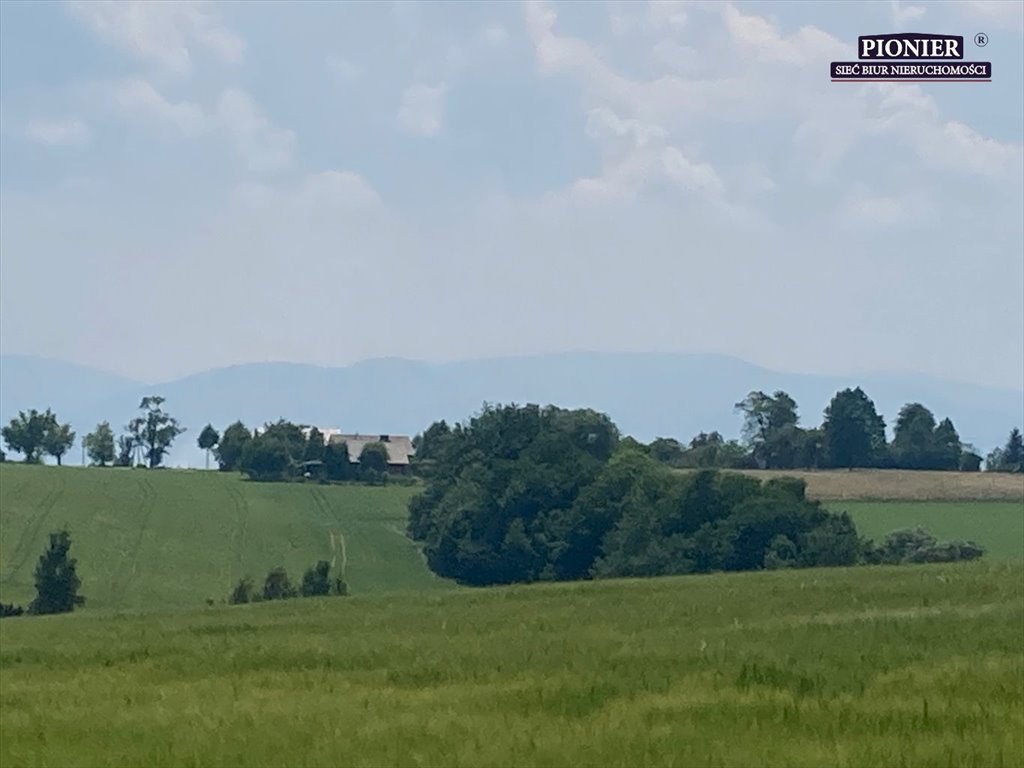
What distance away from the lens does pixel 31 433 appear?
500 feet

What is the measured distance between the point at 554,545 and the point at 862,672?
7513 centimetres

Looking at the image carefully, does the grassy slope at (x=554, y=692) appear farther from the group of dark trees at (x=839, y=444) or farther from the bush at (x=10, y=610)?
the group of dark trees at (x=839, y=444)

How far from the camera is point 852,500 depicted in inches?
3617

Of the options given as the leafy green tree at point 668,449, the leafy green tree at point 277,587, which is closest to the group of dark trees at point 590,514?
the leafy green tree at point 277,587

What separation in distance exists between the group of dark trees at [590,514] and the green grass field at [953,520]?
8.13ft

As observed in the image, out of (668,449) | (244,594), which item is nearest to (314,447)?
(668,449)

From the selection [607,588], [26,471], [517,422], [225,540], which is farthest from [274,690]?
[26,471]

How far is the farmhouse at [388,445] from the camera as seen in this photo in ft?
447

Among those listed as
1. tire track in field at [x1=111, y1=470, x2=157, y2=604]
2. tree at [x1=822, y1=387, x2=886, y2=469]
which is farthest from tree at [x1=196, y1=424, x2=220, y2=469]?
tree at [x1=822, y1=387, x2=886, y2=469]

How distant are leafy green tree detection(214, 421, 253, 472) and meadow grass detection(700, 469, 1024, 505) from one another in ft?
168

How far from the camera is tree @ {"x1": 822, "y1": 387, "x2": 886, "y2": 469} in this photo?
116688 millimetres

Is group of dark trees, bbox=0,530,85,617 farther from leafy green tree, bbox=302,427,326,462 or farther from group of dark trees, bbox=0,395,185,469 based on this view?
group of dark trees, bbox=0,395,185,469

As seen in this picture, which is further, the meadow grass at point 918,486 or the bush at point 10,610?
the meadow grass at point 918,486

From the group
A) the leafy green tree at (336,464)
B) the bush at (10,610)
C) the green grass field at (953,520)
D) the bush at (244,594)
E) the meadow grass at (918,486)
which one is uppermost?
the leafy green tree at (336,464)
